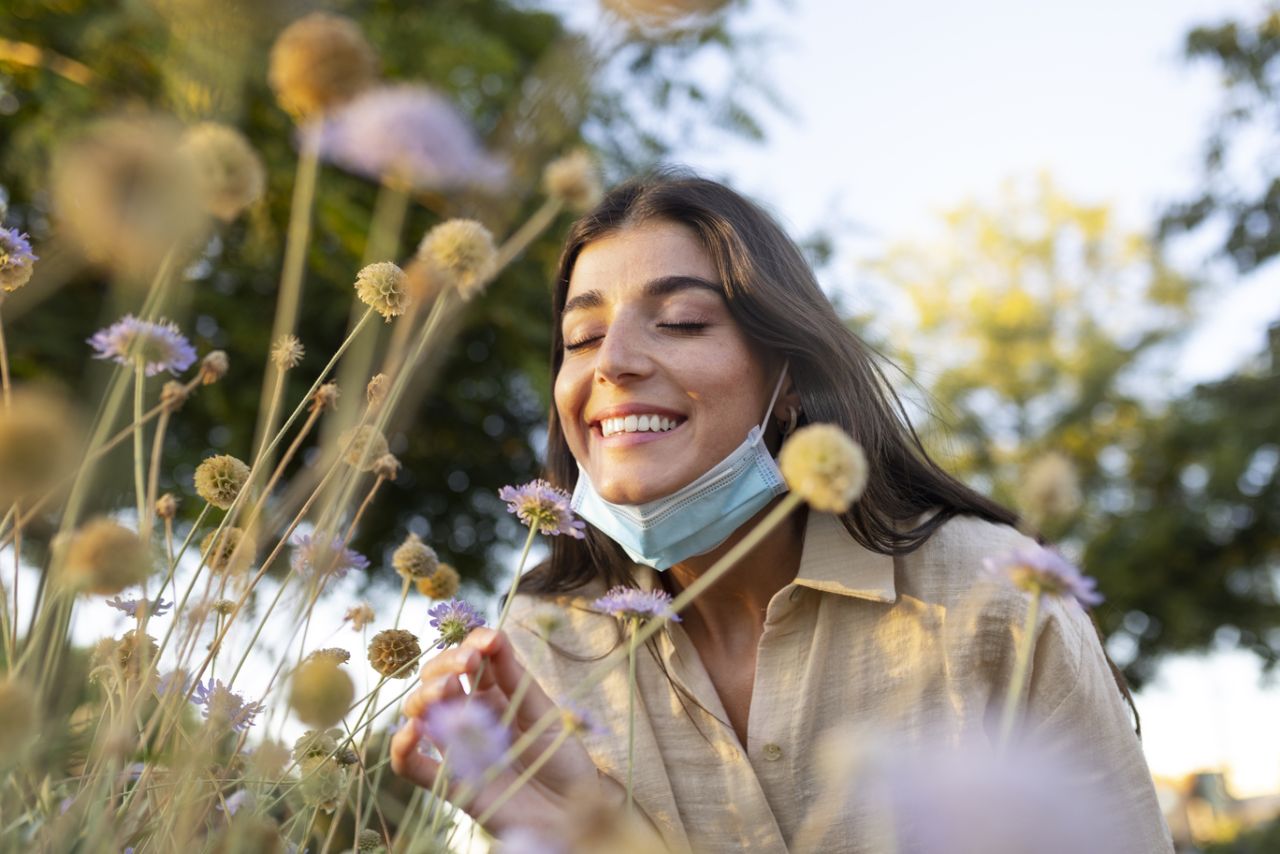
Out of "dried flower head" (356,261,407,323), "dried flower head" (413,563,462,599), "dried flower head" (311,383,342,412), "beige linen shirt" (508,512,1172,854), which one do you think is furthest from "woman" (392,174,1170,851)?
"dried flower head" (356,261,407,323)

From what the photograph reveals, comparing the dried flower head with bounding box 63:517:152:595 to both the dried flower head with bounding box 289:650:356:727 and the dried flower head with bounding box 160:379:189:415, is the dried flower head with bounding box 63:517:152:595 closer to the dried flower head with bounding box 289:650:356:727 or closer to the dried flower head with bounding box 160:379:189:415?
the dried flower head with bounding box 289:650:356:727

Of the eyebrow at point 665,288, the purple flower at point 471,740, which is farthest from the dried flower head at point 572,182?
the eyebrow at point 665,288

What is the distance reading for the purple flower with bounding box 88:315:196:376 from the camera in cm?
125

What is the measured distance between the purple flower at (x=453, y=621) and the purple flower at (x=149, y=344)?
41cm

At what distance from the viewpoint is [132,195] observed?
1.00 meters

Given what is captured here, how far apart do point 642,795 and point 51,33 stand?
5.06m

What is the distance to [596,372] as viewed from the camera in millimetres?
2271

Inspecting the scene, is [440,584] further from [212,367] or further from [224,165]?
[224,165]

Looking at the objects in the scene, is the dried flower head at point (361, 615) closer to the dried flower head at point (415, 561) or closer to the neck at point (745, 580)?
the dried flower head at point (415, 561)

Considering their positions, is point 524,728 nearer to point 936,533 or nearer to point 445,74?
point 936,533

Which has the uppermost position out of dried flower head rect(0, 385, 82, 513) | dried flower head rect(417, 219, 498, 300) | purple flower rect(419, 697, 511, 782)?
dried flower head rect(417, 219, 498, 300)

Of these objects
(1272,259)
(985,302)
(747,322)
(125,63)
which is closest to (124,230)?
(747,322)

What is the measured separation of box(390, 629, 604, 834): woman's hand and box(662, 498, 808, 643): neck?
62cm

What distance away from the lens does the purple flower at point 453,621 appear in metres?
1.39
